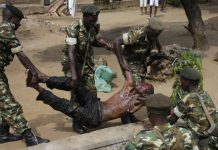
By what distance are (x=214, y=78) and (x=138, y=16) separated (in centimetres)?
884

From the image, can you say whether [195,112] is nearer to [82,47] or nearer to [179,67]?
[179,67]

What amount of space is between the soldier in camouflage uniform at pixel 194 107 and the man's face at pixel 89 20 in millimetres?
1638

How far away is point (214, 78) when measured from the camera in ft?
31.6

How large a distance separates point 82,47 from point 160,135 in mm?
2760

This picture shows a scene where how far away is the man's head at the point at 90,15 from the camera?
579 centimetres

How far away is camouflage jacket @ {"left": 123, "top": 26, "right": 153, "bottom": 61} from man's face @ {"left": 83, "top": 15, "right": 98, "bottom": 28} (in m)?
0.49

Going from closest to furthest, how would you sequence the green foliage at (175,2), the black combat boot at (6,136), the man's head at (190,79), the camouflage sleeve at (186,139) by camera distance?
the camouflage sleeve at (186,139), the man's head at (190,79), the black combat boot at (6,136), the green foliage at (175,2)

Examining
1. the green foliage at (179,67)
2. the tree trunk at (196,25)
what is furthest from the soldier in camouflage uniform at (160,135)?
the tree trunk at (196,25)

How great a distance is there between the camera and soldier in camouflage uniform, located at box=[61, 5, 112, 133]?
5875 millimetres

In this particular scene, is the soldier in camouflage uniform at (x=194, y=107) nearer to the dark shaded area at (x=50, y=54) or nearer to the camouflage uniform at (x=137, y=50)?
the camouflage uniform at (x=137, y=50)

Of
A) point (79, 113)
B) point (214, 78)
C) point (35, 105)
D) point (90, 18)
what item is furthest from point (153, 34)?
point (214, 78)

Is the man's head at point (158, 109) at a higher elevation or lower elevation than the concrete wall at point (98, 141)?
higher

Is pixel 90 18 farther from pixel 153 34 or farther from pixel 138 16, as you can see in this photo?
pixel 138 16

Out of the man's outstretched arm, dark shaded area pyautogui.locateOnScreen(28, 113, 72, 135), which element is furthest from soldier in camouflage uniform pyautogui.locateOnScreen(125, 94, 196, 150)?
dark shaded area pyautogui.locateOnScreen(28, 113, 72, 135)
